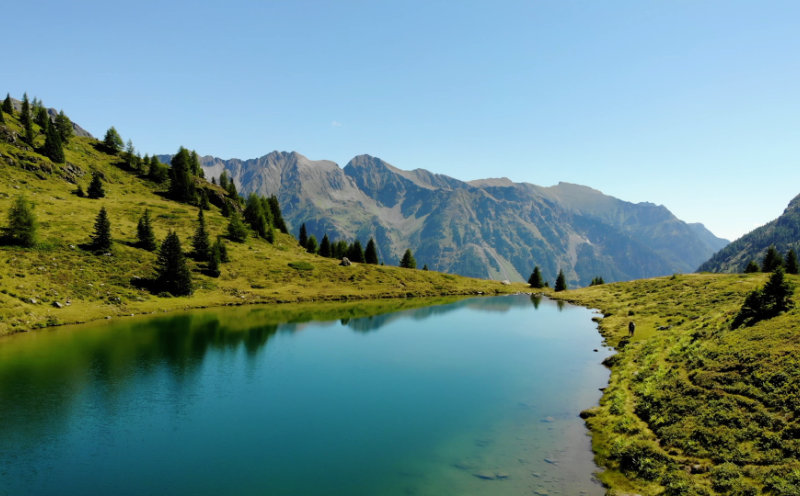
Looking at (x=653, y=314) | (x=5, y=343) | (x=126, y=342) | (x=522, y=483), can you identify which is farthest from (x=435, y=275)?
(x=522, y=483)

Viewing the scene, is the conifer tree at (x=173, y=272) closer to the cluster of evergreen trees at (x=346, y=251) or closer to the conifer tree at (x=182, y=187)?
the cluster of evergreen trees at (x=346, y=251)

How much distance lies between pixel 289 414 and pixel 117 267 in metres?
77.9

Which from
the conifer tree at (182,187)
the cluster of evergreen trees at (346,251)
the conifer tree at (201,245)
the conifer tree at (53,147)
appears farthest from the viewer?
the conifer tree at (182,187)

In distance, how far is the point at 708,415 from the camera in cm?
2688

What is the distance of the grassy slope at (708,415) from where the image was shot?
21.6 metres

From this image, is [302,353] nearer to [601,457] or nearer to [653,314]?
[601,457]

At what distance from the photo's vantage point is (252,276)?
4545 inches

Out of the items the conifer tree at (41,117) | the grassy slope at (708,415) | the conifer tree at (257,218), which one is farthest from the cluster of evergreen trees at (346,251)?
the grassy slope at (708,415)

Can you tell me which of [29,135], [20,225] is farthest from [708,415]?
[29,135]

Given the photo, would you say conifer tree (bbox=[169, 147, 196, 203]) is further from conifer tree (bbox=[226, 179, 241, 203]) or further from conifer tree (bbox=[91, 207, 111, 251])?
conifer tree (bbox=[91, 207, 111, 251])

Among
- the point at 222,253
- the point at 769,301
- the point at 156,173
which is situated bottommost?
the point at 222,253

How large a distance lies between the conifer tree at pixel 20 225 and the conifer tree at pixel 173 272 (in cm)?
2408

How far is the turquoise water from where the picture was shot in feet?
79.6

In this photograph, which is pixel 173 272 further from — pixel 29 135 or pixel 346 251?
pixel 29 135
